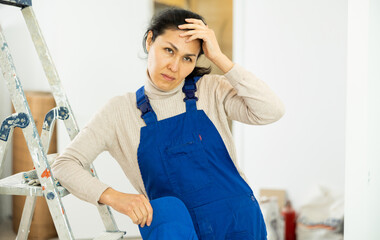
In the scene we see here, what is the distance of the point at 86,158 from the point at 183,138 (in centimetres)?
32

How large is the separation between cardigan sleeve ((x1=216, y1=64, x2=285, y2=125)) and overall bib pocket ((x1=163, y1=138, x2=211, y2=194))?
0.69 feet

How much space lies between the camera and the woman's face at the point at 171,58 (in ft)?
4.27

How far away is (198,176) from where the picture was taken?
1301mm

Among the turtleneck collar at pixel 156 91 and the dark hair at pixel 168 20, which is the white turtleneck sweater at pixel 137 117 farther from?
the dark hair at pixel 168 20

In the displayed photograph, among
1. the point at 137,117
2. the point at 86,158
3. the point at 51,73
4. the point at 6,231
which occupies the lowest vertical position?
the point at 6,231

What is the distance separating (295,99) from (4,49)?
7.04 ft

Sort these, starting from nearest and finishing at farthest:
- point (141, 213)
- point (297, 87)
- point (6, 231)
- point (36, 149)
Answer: point (141, 213) → point (36, 149) → point (297, 87) → point (6, 231)

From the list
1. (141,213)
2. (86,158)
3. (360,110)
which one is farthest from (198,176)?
(360,110)

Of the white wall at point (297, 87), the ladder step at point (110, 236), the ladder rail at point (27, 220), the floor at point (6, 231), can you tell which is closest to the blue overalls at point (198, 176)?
the ladder step at point (110, 236)

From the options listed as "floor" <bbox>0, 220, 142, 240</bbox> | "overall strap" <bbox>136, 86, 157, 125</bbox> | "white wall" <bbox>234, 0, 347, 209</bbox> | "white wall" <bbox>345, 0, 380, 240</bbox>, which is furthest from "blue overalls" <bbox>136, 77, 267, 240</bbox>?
"floor" <bbox>0, 220, 142, 240</bbox>

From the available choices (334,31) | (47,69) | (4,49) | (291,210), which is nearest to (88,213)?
(291,210)

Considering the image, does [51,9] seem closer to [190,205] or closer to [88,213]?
[88,213]

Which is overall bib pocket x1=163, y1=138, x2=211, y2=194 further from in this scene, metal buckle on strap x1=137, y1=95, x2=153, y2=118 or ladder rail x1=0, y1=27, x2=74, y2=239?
ladder rail x1=0, y1=27, x2=74, y2=239

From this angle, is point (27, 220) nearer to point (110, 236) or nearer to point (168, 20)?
point (110, 236)
